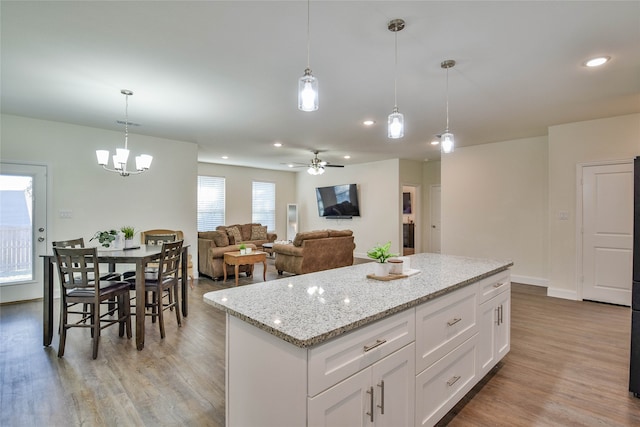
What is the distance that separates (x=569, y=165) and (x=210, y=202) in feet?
25.9

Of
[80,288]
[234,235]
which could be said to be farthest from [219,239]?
[80,288]

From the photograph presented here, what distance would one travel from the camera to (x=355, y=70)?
2.93 meters

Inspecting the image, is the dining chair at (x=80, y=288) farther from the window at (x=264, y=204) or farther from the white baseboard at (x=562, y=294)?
the window at (x=264, y=204)

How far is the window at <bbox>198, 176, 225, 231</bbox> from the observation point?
8.52 metres

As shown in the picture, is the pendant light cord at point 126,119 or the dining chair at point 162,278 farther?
the pendant light cord at point 126,119

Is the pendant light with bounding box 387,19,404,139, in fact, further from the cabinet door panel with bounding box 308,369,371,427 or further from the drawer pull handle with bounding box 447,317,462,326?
the cabinet door panel with bounding box 308,369,371,427

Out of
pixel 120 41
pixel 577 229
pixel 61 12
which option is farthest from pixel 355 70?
pixel 577 229

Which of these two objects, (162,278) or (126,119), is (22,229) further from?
(162,278)

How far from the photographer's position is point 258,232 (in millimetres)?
8719

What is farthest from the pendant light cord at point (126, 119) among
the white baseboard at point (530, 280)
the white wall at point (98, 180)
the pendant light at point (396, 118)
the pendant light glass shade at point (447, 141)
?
the white baseboard at point (530, 280)

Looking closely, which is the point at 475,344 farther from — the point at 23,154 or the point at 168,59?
→ the point at 23,154

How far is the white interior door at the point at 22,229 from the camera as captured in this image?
14.6 feet

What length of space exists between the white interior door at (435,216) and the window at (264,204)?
15.8 feet

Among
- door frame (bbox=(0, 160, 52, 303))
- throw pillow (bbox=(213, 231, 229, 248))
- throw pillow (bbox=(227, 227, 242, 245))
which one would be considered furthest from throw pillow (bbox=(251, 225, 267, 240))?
door frame (bbox=(0, 160, 52, 303))
